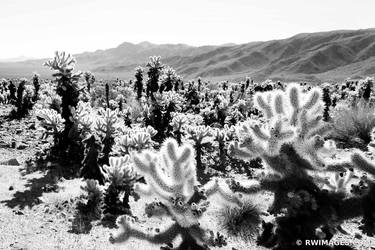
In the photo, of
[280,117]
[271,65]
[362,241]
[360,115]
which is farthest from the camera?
[271,65]

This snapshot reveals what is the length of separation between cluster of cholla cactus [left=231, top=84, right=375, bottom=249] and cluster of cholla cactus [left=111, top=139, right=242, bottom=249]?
53cm

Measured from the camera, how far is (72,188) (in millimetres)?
8492

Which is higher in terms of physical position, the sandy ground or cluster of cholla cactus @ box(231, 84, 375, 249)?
cluster of cholla cactus @ box(231, 84, 375, 249)

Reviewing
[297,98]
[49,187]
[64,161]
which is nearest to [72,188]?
[49,187]

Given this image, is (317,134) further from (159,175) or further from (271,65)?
(271,65)

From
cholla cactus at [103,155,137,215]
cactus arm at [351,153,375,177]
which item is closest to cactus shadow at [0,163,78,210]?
cholla cactus at [103,155,137,215]

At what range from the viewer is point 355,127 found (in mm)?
12820

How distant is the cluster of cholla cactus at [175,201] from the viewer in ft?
10.9

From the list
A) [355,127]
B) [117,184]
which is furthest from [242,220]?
[355,127]

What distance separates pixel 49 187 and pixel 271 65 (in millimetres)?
92257

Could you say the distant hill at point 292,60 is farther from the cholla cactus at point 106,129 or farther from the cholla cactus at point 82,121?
the cholla cactus at point 106,129

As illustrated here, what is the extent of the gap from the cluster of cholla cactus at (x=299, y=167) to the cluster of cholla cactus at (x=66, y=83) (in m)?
7.43

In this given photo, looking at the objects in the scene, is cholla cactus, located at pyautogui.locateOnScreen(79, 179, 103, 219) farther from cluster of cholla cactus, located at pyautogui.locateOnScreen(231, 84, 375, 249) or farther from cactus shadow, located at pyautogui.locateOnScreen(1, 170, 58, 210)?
cluster of cholla cactus, located at pyautogui.locateOnScreen(231, 84, 375, 249)

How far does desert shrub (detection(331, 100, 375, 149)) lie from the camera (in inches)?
493
